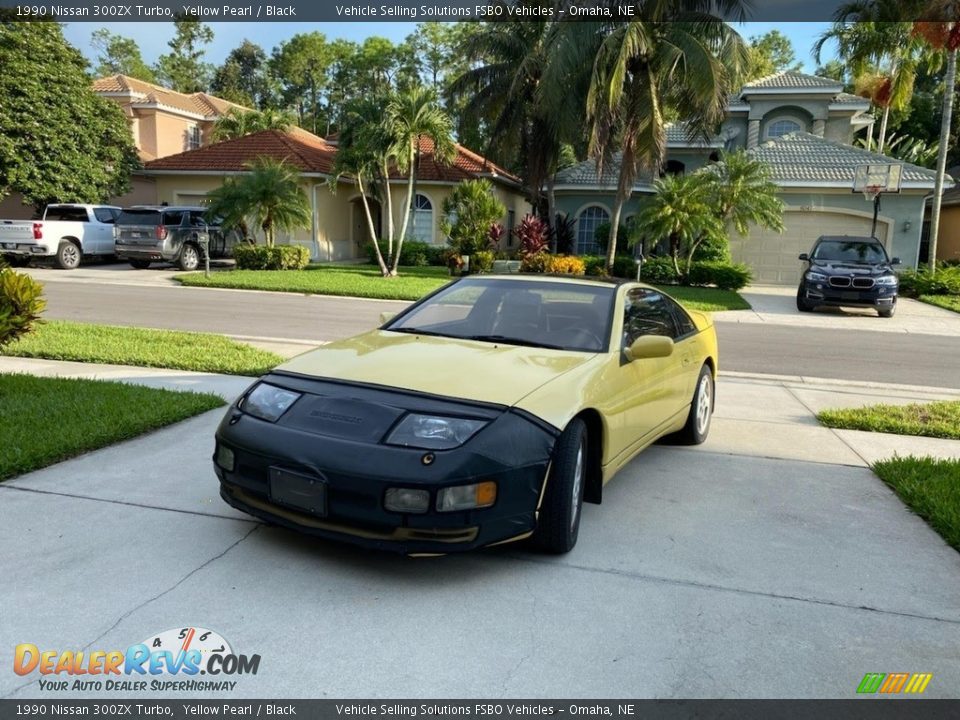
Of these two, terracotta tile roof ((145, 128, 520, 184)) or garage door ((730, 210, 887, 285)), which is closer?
garage door ((730, 210, 887, 285))

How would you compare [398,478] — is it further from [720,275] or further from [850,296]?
[720,275]

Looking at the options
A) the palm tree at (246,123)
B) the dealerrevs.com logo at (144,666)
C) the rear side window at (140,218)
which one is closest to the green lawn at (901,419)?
the dealerrevs.com logo at (144,666)

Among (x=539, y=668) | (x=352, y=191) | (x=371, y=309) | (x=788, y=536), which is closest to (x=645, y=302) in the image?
(x=788, y=536)

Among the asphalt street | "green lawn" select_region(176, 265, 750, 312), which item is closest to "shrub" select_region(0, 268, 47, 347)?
the asphalt street

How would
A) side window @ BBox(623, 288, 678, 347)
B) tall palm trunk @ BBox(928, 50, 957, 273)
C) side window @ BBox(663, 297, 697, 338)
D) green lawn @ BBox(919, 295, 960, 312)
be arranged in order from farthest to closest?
tall palm trunk @ BBox(928, 50, 957, 273), green lawn @ BBox(919, 295, 960, 312), side window @ BBox(663, 297, 697, 338), side window @ BBox(623, 288, 678, 347)

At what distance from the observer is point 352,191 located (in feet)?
98.4

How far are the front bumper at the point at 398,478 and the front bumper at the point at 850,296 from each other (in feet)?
51.7

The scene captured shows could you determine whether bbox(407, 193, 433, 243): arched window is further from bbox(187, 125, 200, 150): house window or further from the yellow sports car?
the yellow sports car

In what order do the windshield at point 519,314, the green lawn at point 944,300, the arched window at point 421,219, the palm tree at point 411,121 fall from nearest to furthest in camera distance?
the windshield at point 519,314
the green lawn at point 944,300
the palm tree at point 411,121
the arched window at point 421,219

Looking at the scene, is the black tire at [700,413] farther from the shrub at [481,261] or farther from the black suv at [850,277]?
the shrub at [481,261]

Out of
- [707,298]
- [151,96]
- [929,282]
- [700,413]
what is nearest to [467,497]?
[700,413]

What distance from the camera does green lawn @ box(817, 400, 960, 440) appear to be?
6715 mm

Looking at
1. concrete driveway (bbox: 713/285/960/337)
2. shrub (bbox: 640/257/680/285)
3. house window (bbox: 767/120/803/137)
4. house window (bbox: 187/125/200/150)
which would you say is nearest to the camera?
concrete driveway (bbox: 713/285/960/337)

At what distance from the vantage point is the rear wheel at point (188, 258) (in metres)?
21.9
